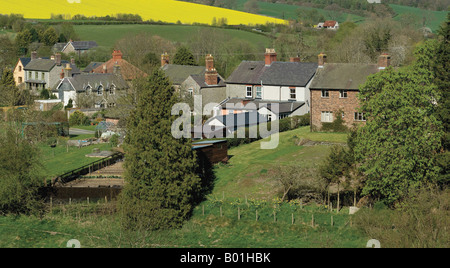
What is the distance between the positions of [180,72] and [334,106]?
24.9 metres

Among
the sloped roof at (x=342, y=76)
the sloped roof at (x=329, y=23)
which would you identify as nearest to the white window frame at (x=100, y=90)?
the sloped roof at (x=342, y=76)

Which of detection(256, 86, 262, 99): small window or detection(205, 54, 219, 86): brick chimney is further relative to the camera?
detection(205, 54, 219, 86): brick chimney

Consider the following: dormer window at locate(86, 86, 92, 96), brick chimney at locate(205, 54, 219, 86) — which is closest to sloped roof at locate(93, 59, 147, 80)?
dormer window at locate(86, 86, 92, 96)

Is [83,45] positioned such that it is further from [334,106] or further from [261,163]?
[261,163]

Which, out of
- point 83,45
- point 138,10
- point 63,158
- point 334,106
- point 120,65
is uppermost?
point 138,10

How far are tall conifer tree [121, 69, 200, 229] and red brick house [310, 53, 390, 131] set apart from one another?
16.7 meters

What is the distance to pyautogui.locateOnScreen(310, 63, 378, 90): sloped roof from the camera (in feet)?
153

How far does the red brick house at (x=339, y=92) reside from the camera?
46.3 metres

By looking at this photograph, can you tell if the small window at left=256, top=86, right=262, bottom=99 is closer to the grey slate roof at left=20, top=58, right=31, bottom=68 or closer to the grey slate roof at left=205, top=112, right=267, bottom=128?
the grey slate roof at left=205, top=112, right=267, bottom=128

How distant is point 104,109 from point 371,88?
40.7 metres

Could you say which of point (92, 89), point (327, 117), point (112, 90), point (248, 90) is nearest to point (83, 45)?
point (92, 89)

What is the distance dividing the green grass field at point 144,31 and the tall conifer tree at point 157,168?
6803 centimetres

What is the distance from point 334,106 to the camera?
154ft
